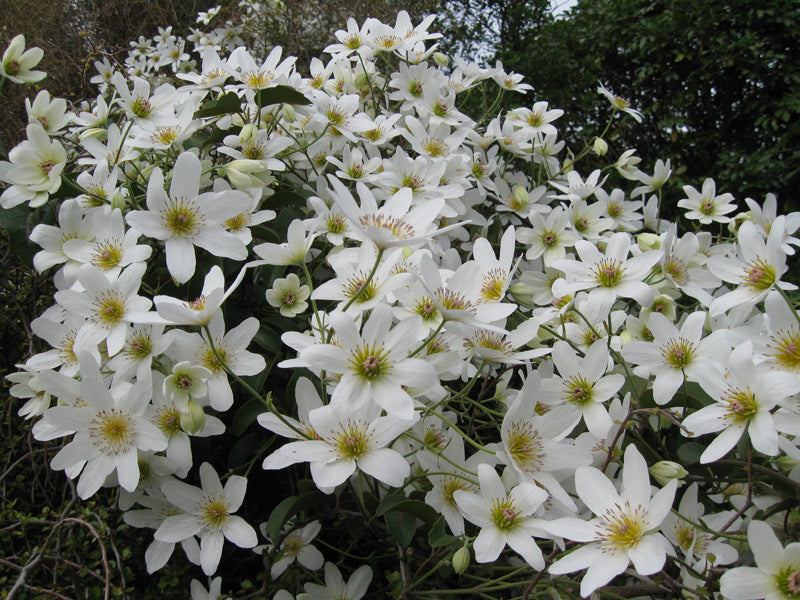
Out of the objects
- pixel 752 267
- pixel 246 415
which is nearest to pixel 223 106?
pixel 246 415

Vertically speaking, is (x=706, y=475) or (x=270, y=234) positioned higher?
(x=270, y=234)

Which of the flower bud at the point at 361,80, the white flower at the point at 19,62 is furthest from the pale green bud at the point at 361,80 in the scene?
the white flower at the point at 19,62

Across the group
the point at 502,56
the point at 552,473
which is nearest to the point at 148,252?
the point at 552,473

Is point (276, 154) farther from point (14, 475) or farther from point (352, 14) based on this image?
point (352, 14)

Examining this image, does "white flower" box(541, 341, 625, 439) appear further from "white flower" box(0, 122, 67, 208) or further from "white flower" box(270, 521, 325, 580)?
"white flower" box(0, 122, 67, 208)

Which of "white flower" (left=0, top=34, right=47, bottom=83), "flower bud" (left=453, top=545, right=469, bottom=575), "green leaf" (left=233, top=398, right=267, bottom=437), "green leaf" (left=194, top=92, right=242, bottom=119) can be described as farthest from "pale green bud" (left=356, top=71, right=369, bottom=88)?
"flower bud" (left=453, top=545, right=469, bottom=575)

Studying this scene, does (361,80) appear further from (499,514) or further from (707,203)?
(499,514)

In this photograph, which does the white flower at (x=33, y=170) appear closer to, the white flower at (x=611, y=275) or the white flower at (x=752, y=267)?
the white flower at (x=611, y=275)
